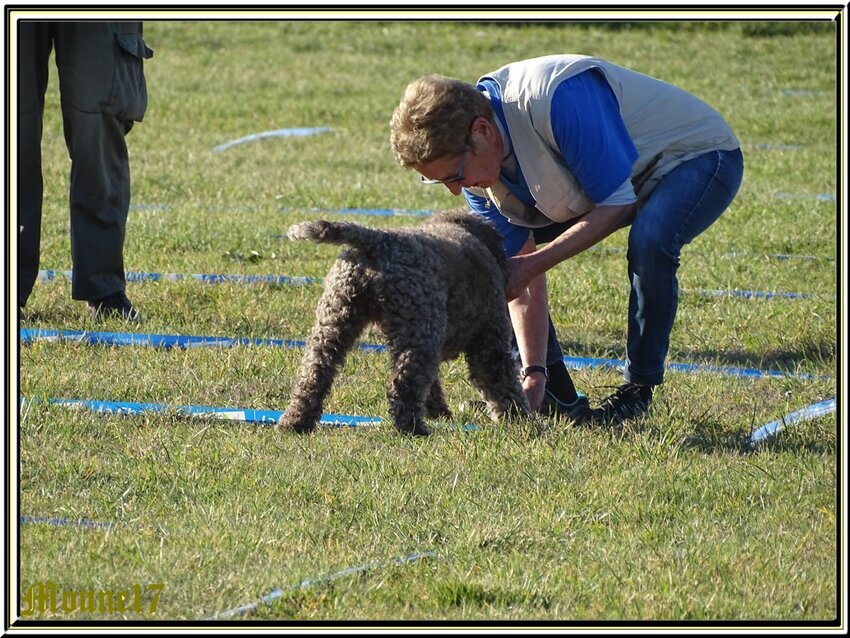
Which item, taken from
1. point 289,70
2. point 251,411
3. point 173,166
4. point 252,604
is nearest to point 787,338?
point 251,411

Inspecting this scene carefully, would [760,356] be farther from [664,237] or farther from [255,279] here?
[255,279]

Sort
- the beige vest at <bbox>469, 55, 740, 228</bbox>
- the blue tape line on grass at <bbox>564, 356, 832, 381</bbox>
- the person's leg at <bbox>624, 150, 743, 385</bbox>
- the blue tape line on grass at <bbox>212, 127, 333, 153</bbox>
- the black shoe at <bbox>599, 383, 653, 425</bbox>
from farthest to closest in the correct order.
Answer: the blue tape line on grass at <bbox>212, 127, 333, 153</bbox>
the blue tape line on grass at <bbox>564, 356, 832, 381</bbox>
the black shoe at <bbox>599, 383, 653, 425</bbox>
the person's leg at <bbox>624, 150, 743, 385</bbox>
the beige vest at <bbox>469, 55, 740, 228</bbox>

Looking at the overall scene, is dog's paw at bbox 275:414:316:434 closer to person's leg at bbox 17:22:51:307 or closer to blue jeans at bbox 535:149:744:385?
blue jeans at bbox 535:149:744:385

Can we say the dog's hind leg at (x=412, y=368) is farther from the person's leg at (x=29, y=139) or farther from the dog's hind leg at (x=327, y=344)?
the person's leg at (x=29, y=139)

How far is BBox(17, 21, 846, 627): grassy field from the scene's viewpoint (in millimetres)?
3637

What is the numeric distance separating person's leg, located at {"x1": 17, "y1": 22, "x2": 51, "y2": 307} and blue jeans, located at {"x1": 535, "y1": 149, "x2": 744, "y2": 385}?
11.2 feet

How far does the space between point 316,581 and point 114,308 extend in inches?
140

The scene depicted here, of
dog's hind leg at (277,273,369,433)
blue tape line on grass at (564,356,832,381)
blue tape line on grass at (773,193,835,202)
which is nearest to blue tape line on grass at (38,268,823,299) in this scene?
blue tape line on grass at (564,356,832,381)

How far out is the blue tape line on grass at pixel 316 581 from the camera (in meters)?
3.46

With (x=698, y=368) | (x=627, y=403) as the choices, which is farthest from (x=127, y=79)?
(x=698, y=368)

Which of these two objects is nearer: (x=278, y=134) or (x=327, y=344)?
(x=327, y=344)

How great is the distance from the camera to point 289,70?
17766 millimetres

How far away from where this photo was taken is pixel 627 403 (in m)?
5.49

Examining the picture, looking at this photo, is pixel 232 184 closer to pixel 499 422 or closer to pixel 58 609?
pixel 499 422
